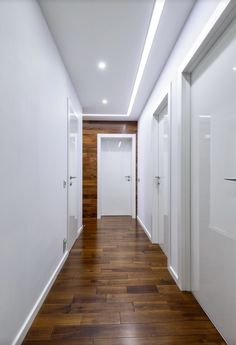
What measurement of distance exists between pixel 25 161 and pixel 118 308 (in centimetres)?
134

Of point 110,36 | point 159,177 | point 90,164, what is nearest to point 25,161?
point 110,36

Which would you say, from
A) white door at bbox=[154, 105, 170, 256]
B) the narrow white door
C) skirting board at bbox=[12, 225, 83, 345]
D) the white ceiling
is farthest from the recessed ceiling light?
skirting board at bbox=[12, 225, 83, 345]

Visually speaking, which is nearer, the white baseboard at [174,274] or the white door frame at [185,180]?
the white door frame at [185,180]

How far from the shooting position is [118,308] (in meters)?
1.71

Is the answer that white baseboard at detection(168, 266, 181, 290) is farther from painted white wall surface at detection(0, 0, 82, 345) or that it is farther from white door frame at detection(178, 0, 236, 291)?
painted white wall surface at detection(0, 0, 82, 345)

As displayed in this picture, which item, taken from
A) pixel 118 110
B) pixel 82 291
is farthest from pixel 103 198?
pixel 82 291

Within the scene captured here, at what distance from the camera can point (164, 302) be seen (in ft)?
5.84

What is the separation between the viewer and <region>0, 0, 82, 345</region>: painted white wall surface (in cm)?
119

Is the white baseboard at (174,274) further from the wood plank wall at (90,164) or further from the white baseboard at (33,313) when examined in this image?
the wood plank wall at (90,164)

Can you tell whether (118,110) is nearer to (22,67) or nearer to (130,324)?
(22,67)

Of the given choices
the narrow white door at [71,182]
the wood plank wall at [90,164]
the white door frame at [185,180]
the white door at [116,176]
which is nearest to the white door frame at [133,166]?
the wood plank wall at [90,164]

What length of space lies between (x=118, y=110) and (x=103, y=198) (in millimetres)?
2230

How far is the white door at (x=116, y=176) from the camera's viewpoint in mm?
5453

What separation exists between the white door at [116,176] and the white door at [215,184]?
11.8 ft
